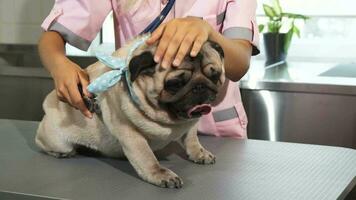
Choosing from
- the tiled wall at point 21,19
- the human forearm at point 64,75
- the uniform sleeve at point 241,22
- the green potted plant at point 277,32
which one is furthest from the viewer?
the tiled wall at point 21,19

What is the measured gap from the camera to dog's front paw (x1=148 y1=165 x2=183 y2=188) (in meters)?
0.81

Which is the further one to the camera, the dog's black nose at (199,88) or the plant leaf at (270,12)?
the plant leaf at (270,12)

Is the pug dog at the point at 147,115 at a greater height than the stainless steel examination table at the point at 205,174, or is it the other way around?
the pug dog at the point at 147,115

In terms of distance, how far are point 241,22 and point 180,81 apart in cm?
30

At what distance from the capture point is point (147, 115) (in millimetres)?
818

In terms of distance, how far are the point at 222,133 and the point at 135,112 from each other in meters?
0.38

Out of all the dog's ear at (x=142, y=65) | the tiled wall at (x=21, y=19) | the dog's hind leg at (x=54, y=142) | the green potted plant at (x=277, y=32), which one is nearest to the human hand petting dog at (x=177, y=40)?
the dog's ear at (x=142, y=65)

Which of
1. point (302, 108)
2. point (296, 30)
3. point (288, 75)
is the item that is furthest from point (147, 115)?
point (296, 30)

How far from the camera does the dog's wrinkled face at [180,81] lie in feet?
2.53

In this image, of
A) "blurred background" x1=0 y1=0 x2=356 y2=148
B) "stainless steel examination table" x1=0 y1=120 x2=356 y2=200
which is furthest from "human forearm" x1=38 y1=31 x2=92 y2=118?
"blurred background" x1=0 y1=0 x2=356 y2=148

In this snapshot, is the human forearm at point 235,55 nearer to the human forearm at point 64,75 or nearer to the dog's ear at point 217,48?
the dog's ear at point 217,48

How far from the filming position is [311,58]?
1.99 m

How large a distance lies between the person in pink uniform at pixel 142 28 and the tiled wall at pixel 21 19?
3.04 feet

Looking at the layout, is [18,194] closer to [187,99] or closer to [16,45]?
[187,99]
